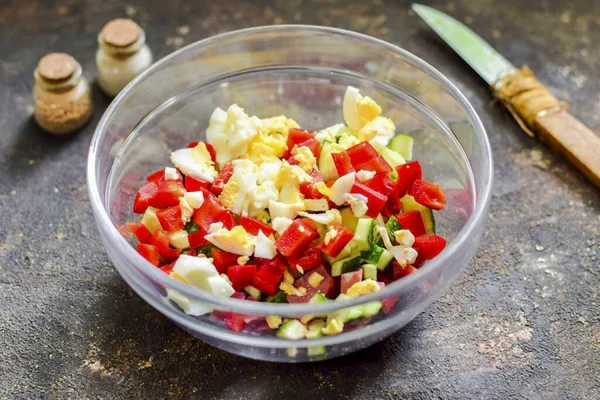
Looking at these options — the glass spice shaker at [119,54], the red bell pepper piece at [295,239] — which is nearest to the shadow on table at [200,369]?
the red bell pepper piece at [295,239]

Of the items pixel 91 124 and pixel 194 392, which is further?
pixel 91 124

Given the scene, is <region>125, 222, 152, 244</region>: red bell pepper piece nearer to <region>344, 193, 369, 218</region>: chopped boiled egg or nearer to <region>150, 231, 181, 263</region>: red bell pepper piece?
<region>150, 231, 181, 263</region>: red bell pepper piece

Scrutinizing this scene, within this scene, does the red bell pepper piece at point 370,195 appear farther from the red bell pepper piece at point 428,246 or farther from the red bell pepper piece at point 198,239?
the red bell pepper piece at point 198,239

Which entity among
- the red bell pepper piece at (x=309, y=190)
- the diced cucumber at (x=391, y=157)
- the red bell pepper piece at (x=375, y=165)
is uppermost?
the red bell pepper piece at (x=375, y=165)

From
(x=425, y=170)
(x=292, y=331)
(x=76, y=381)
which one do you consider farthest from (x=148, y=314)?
(x=425, y=170)

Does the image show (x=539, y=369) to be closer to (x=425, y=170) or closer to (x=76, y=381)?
(x=425, y=170)

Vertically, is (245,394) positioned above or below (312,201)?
below
